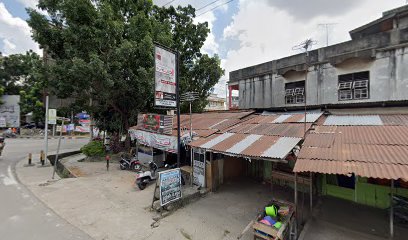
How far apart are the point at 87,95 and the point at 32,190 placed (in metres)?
7.53

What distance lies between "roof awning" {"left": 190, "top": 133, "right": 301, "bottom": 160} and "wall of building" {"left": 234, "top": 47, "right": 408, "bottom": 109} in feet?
25.9

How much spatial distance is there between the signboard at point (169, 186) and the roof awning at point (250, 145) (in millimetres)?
1420

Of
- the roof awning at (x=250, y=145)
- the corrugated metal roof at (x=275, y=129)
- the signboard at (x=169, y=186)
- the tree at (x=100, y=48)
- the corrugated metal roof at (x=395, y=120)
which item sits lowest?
the signboard at (x=169, y=186)

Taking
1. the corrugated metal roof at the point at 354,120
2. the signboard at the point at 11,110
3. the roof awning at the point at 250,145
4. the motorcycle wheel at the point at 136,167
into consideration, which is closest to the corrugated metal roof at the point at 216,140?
the roof awning at the point at 250,145

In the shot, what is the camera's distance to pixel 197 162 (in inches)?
381

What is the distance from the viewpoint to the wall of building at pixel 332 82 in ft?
34.9

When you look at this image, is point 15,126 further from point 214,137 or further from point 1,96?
point 214,137

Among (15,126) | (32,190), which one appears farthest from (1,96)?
(32,190)

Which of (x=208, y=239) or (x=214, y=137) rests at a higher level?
(x=214, y=137)

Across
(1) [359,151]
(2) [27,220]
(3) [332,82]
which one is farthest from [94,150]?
(3) [332,82]

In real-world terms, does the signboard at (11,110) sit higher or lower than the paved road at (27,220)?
higher

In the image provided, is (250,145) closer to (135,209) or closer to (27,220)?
(135,209)

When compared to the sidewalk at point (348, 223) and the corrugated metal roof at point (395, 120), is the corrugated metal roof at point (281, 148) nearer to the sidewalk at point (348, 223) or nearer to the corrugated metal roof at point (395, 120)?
the sidewalk at point (348, 223)

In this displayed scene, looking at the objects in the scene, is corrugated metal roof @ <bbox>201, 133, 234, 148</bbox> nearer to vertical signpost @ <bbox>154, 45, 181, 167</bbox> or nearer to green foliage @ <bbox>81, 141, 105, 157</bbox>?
vertical signpost @ <bbox>154, 45, 181, 167</bbox>
